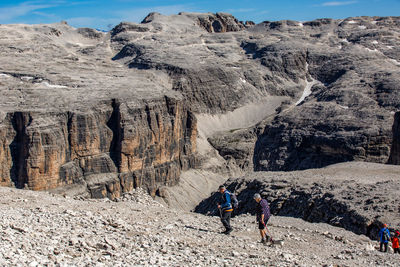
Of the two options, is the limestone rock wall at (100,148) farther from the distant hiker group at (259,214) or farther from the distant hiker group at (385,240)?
the distant hiker group at (385,240)

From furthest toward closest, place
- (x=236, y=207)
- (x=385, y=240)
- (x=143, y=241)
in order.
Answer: (x=385, y=240), (x=236, y=207), (x=143, y=241)

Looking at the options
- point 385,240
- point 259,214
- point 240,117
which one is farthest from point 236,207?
point 240,117

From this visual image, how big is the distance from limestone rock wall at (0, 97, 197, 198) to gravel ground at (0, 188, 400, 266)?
31403mm

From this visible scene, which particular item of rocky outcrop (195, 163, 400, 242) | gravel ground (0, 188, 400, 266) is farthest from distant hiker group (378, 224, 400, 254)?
rocky outcrop (195, 163, 400, 242)

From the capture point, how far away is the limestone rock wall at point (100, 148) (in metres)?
54.9

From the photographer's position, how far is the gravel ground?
14602 millimetres

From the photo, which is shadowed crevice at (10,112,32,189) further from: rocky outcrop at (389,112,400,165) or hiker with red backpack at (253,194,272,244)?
rocky outcrop at (389,112,400,165)

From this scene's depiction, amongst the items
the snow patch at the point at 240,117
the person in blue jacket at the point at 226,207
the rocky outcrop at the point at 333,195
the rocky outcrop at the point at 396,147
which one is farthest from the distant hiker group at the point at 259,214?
the snow patch at the point at 240,117

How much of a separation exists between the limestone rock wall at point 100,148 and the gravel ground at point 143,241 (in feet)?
103

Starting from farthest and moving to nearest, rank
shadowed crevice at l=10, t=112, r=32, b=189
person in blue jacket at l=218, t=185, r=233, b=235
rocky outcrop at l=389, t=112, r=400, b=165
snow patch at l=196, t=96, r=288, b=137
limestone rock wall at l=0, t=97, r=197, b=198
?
snow patch at l=196, t=96, r=288, b=137 → rocky outcrop at l=389, t=112, r=400, b=165 → limestone rock wall at l=0, t=97, r=197, b=198 → shadowed crevice at l=10, t=112, r=32, b=189 → person in blue jacket at l=218, t=185, r=233, b=235

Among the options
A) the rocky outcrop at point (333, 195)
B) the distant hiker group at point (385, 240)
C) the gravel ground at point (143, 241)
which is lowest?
the rocky outcrop at point (333, 195)

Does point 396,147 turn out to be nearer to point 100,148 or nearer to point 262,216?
point 100,148

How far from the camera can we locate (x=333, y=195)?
34281 millimetres

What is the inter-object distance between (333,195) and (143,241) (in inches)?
815
